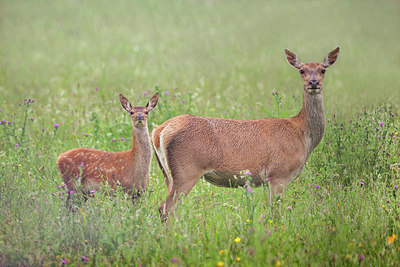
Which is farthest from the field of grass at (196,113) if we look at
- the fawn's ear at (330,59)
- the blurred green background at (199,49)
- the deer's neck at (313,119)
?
the fawn's ear at (330,59)

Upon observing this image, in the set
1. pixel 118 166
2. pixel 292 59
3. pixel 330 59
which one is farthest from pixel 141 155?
pixel 330 59

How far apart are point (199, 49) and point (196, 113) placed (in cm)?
728

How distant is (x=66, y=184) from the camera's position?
6047 mm

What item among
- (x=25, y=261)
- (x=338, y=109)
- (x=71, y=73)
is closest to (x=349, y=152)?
(x=338, y=109)

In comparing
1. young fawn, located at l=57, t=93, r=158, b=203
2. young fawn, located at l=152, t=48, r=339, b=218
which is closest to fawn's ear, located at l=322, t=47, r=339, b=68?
young fawn, located at l=152, t=48, r=339, b=218

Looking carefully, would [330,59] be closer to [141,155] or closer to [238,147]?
[238,147]

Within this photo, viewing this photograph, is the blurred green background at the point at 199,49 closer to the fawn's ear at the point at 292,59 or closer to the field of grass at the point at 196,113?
the field of grass at the point at 196,113

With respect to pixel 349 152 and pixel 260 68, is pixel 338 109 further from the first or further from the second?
pixel 260 68

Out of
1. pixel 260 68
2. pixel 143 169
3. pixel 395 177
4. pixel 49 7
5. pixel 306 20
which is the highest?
pixel 49 7

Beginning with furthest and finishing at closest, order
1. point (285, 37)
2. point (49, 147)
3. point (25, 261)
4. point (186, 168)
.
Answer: point (285, 37) → point (49, 147) → point (186, 168) → point (25, 261)

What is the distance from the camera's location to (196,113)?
7988mm

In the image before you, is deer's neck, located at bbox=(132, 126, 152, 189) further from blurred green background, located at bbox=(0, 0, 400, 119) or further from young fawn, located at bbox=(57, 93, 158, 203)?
blurred green background, located at bbox=(0, 0, 400, 119)

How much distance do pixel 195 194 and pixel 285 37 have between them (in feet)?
37.3

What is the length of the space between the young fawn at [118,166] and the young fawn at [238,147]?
313mm
